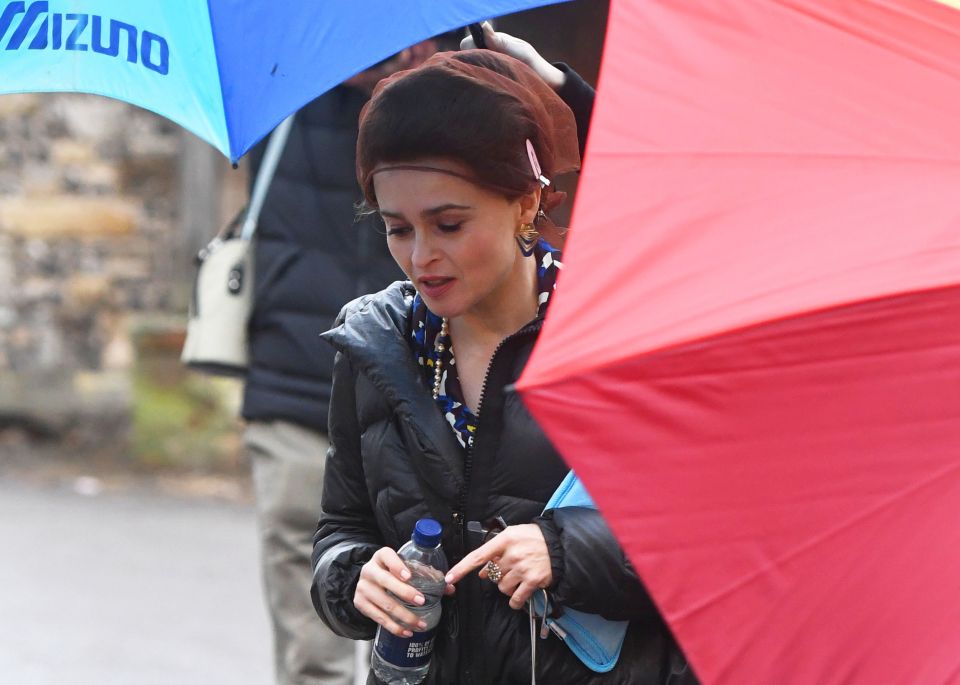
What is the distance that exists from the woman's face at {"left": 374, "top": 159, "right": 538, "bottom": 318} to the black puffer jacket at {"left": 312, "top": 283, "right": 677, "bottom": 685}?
0.12 meters

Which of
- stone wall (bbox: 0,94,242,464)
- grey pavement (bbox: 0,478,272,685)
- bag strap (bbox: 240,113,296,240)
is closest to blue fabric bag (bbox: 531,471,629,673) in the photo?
bag strap (bbox: 240,113,296,240)

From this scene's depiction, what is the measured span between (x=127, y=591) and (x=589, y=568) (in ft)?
14.9

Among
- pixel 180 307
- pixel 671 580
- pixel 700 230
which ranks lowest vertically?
pixel 180 307

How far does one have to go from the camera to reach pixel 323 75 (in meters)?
2.52

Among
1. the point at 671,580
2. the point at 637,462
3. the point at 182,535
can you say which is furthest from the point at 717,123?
the point at 182,535

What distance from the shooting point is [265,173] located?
4242mm

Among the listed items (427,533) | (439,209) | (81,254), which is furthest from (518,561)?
(81,254)

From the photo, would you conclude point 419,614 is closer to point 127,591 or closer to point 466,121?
point 466,121

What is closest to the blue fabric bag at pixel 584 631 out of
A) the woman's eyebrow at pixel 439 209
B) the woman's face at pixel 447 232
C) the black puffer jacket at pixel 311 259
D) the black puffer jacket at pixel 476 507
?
the black puffer jacket at pixel 476 507

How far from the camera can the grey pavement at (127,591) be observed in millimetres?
5652

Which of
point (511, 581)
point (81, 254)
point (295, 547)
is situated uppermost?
point (511, 581)

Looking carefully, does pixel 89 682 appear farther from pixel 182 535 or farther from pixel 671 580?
pixel 671 580

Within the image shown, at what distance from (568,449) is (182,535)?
5.76m

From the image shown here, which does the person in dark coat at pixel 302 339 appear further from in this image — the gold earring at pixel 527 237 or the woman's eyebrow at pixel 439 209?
the woman's eyebrow at pixel 439 209
